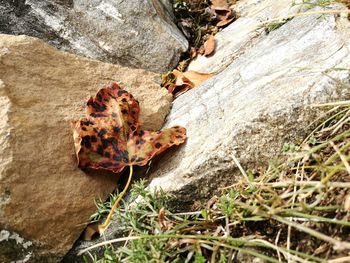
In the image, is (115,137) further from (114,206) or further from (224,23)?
(224,23)

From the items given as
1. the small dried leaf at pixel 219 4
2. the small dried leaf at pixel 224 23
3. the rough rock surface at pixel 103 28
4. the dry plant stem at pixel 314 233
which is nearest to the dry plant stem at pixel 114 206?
the dry plant stem at pixel 314 233

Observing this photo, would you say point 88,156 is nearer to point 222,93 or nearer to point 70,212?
point 70,212

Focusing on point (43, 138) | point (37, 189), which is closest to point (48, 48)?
point (43, 138)

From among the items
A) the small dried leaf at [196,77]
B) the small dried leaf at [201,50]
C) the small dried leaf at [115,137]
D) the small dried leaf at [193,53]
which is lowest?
the small dried leaf at [196,77]

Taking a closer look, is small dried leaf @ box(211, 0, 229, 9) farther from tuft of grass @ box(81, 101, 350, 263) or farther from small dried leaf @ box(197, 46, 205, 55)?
tuft of grass @ box(81, 101, 350, 263)

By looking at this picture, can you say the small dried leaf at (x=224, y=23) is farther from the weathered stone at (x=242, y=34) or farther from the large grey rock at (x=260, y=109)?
the large grey rock at (x=260, y=109)

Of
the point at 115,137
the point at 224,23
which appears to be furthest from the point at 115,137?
the point at 224,23

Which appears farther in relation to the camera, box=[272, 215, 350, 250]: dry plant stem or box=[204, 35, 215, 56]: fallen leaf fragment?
box=[204, 35, 215, 56]: fallen leaf fragment

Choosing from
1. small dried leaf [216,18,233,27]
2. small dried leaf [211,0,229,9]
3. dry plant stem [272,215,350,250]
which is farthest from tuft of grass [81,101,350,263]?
small dried leaf [211,0,229,9]
